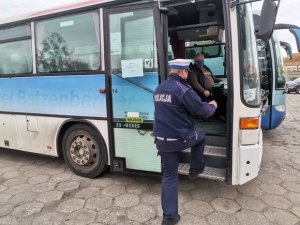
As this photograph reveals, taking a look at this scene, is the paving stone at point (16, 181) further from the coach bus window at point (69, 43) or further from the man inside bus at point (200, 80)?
the man inside bus at point (200, 80)

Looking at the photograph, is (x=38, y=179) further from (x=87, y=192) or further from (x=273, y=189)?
(x=273, y=189)

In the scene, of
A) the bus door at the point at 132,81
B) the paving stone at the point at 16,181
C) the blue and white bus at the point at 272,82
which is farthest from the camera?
the blue and white bus at the point at 272,82

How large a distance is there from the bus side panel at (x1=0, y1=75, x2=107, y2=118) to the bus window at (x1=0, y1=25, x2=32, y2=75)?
7.3 inches

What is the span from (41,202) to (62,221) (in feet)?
2.03

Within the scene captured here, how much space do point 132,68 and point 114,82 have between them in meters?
0.34

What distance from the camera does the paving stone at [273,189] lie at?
403 centimetres

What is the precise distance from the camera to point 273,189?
4.13m

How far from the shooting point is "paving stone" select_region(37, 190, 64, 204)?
3.96 metres

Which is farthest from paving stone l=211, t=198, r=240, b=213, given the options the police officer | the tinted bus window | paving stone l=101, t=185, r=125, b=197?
the tinted bus window

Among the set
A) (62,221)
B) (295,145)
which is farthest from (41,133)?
(295,145)

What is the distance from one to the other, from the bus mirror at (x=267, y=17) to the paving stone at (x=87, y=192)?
2.85m

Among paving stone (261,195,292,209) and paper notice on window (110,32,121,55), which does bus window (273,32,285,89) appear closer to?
paving stone (261,195,292,209)

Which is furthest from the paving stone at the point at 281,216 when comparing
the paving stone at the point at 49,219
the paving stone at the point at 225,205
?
the paving stone at the point at 49,219

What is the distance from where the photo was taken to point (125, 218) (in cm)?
346
